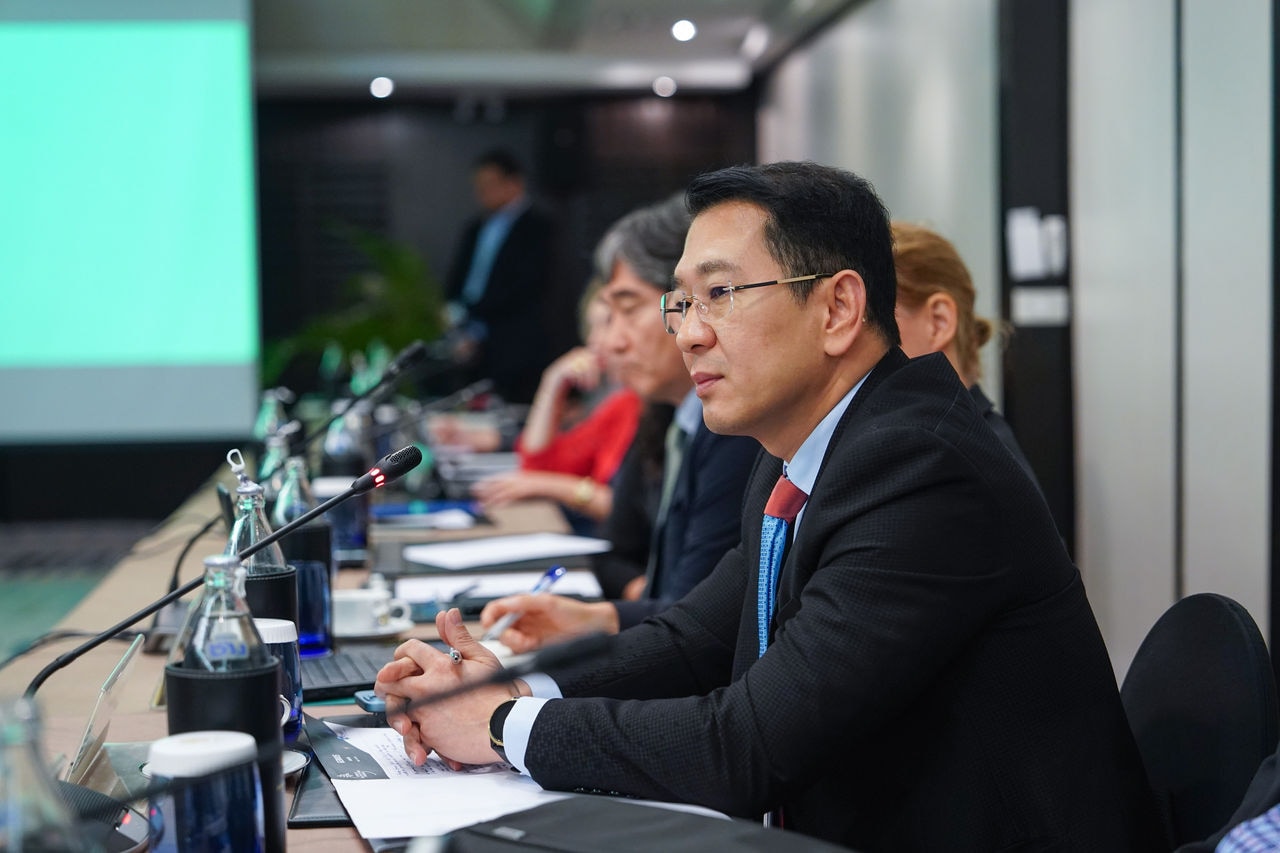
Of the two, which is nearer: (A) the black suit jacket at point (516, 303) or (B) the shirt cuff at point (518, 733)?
(B) the shirt cuff at point (518, 733)

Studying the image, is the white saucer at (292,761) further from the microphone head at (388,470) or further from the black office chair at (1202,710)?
the black office chair at (1202,710)

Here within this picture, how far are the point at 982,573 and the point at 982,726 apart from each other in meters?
0.13

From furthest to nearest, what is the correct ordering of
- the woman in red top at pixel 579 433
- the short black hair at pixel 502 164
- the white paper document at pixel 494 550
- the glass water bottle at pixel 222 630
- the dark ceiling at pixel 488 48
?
1. the dark ceiling at pixel 488 48
2. the short black hair at pixel 502 164
3. the woman in red top at pixel 579 433
4. the white paper document at pixel 494 550
5. the glass water bottle at pixel 222 630

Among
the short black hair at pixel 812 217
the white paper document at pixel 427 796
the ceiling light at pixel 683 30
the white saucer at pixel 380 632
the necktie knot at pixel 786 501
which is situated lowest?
the white paper document at pixel 427 796

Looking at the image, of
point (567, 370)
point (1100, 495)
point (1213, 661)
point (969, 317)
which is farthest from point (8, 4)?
point (1213, 661)

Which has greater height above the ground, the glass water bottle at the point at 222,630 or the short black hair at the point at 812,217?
the short black hair at the point at 812,217

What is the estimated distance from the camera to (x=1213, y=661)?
128 cm

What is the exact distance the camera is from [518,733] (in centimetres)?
115

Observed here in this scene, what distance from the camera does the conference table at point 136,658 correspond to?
1156mm

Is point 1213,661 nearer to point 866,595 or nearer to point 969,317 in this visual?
point 866,595

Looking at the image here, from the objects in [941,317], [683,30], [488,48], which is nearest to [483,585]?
[941,317]

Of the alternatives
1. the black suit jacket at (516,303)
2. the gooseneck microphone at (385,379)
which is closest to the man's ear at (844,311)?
the gooseneck microphone at (385,379)

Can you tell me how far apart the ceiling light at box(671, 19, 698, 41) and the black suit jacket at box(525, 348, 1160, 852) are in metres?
6.64

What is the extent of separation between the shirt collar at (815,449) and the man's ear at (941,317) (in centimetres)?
75
